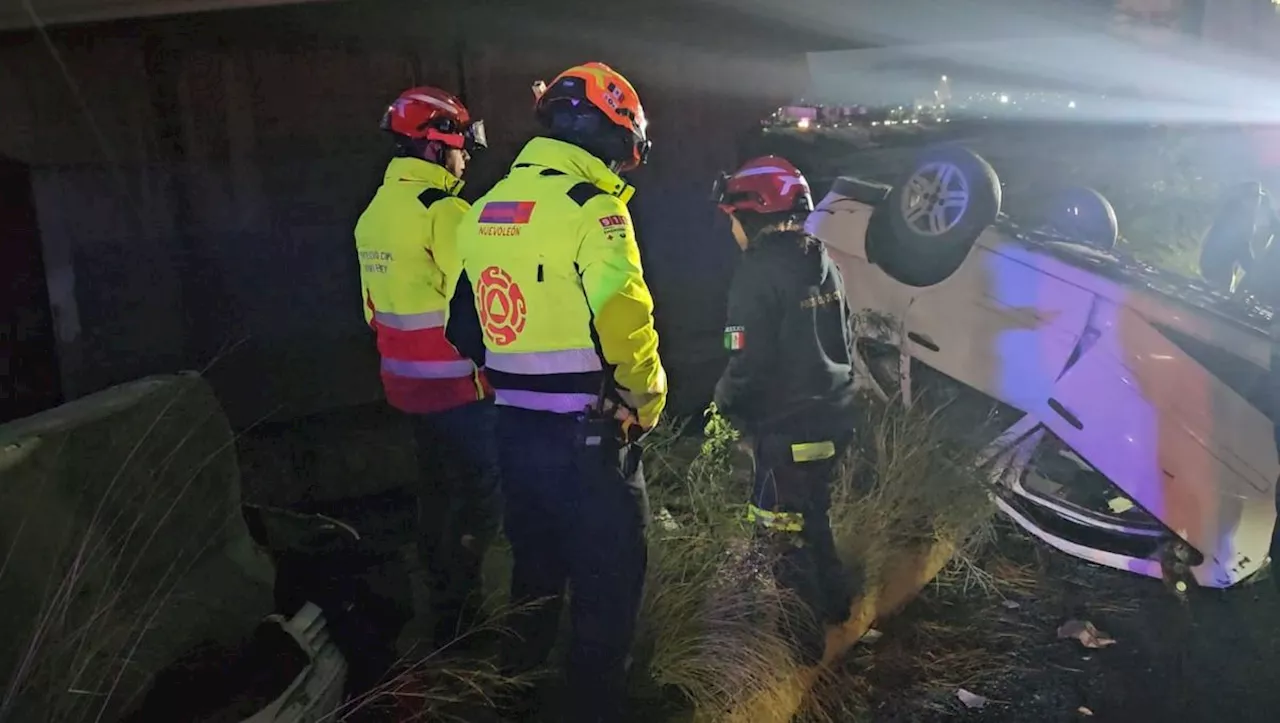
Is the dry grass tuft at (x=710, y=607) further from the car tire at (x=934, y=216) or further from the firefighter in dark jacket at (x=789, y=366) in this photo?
the car tire at (x=934, y=216)

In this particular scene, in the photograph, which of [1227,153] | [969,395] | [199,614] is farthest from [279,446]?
[1227,153]

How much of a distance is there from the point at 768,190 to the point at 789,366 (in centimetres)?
78

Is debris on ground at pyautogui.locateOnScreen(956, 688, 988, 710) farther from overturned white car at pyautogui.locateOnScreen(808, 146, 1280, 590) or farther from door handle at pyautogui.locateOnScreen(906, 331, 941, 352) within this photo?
door handle at pyautogui.locateOnScreen(906, 331, 941, 352)

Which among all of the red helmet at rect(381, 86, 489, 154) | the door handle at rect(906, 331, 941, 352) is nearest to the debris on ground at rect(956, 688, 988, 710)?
the door handle at rect(906, 331, 941, 352)

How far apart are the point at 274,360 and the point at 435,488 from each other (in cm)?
200

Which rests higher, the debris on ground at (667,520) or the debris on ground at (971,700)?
the debris on ground at (667,520)

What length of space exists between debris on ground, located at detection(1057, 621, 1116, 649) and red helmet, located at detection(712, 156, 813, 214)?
233cm

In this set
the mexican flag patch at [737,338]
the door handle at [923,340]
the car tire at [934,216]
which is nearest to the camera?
the mexican flag patch at [737,338]

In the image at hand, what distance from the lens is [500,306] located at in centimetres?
329

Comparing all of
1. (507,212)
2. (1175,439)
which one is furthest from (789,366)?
(1175,439)

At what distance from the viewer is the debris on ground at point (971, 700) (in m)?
4.05

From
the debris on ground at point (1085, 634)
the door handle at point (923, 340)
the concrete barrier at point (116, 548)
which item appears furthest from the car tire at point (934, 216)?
the concrete barrier at point (116, 548)

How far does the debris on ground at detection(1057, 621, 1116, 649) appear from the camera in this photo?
14.9 feet

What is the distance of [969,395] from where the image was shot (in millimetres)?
5500
